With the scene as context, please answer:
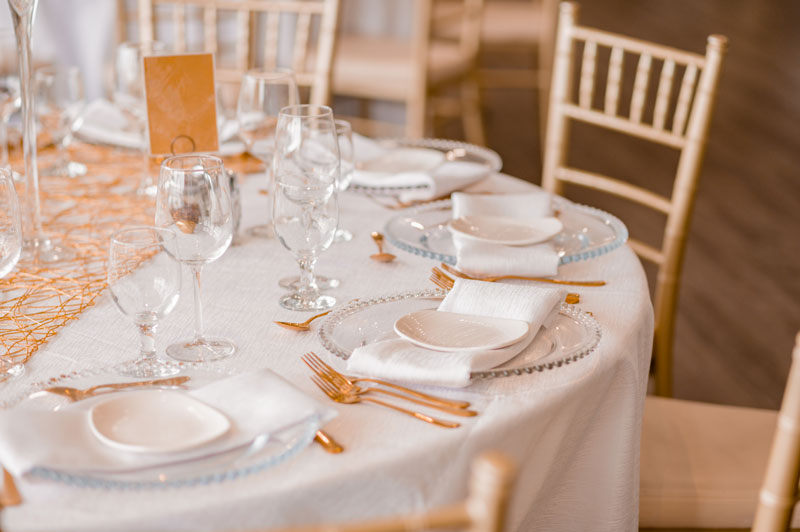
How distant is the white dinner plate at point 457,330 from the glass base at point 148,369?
247 mm

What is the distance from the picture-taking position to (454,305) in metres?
1.05

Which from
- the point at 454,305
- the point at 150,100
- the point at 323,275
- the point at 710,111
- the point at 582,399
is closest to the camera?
the point at 582,399

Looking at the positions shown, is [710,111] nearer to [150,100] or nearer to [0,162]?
[150,100]

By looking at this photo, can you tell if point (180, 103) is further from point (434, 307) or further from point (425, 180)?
point (434, 307)

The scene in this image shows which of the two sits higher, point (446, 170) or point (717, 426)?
point (446, 170)

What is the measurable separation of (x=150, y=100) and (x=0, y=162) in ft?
1.50

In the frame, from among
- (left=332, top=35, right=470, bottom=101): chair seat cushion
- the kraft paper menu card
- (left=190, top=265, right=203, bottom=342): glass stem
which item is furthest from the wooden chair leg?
(left=190, top=265, right=203, bottom=342): glass stem

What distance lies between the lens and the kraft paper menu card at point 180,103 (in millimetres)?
1334

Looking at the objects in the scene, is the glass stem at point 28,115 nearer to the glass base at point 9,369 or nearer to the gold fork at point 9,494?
the glass base at point 9,369

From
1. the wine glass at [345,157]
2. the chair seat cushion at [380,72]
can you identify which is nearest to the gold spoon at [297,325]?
the wine glass at [345,157]

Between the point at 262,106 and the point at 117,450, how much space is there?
831mm

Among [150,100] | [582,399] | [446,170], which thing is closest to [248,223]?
[150,100]

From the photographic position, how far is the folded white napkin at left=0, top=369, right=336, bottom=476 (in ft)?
2.43

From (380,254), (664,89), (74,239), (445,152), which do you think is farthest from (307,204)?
(664,89)
